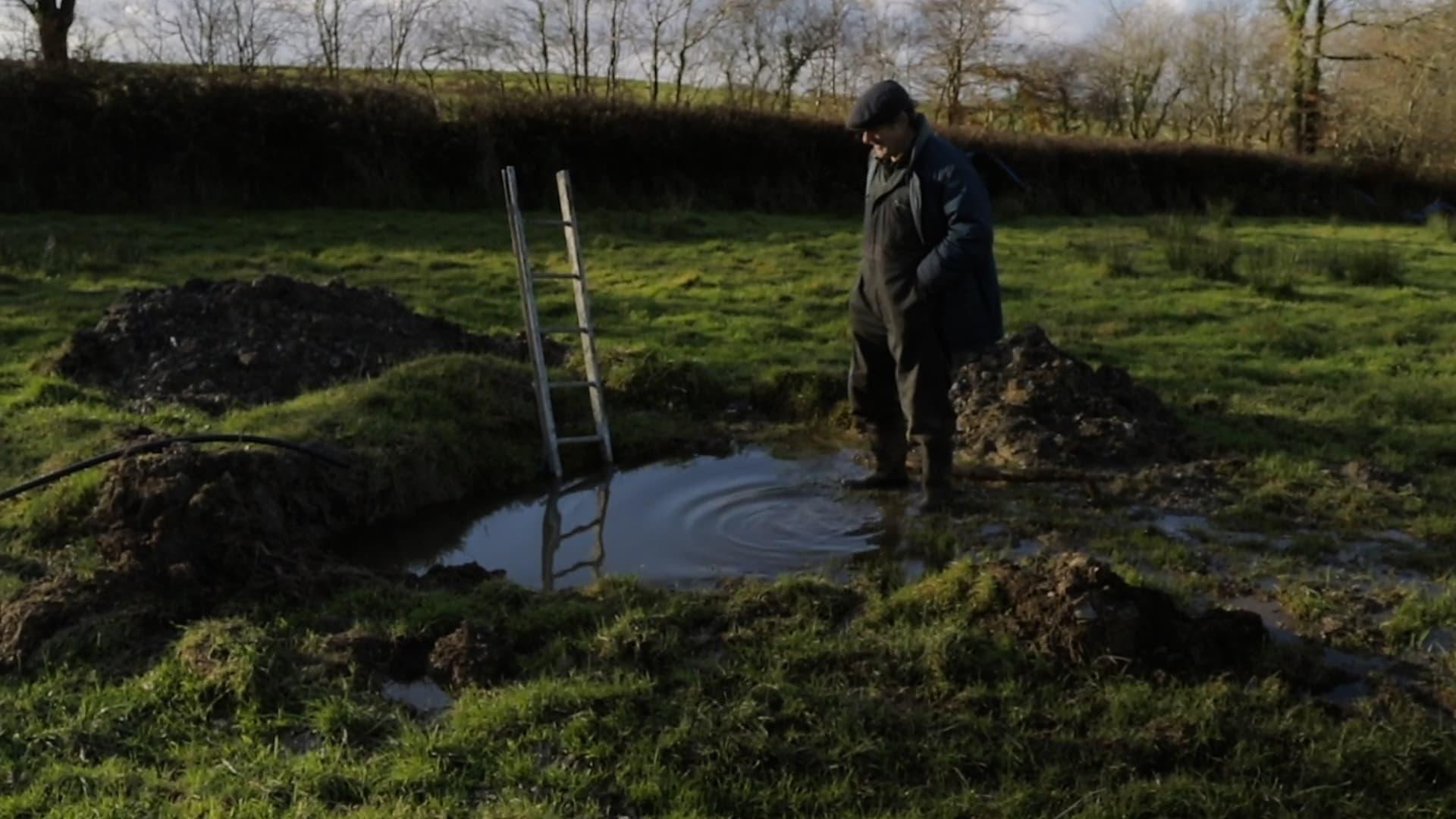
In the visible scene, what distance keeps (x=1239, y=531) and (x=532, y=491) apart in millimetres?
3980

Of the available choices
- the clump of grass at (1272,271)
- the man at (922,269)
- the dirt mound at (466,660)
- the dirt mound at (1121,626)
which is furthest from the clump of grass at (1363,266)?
the dirt mound at (466,660)

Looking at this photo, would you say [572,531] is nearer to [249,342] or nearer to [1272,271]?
[249,342]

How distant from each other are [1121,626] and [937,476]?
92.6 inches

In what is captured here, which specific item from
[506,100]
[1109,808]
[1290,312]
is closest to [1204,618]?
[1109,808]

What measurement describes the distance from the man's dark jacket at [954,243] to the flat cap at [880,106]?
167mm

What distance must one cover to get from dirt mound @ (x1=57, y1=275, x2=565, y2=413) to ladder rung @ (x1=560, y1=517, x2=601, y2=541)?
2.69 metres

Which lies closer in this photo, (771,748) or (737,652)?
Result: (771,748)

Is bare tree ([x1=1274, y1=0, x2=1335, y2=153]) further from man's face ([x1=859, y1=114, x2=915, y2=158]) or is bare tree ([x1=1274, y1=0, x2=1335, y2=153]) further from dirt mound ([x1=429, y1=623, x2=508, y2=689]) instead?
dirt mound ([x1=429, y1=623, x2=508, y2=689])

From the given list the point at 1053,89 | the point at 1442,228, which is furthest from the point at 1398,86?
the point at 1442,228

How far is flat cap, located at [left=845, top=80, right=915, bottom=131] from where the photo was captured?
5898 mm

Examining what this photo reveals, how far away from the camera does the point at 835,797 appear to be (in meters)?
3.68

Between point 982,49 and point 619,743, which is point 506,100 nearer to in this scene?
point 982,49

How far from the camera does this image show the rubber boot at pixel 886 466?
7156 millimetres

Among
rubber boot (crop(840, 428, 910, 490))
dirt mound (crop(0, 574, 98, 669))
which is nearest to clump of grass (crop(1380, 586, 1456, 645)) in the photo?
rubber boot (crop(840, 428, 910, 490))
